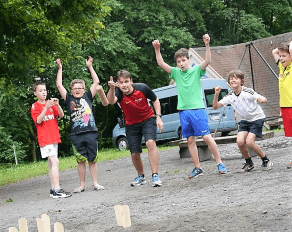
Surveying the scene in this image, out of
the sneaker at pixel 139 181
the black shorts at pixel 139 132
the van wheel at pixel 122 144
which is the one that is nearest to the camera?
the black shorts at pixel 139 132

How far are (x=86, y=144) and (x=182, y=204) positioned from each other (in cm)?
313

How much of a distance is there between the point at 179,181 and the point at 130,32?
26.2 metres

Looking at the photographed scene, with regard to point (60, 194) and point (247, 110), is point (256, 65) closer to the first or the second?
point (247, 110)

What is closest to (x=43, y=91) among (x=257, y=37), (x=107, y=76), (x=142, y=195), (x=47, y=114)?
(x=47, y=114)

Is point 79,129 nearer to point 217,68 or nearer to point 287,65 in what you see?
point 287,65

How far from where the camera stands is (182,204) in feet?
23.9

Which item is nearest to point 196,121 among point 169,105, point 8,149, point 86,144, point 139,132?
point 139,132

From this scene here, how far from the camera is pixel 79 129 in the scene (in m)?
9.93

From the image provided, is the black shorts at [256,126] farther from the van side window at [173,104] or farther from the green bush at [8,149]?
the green bush at [8,149]

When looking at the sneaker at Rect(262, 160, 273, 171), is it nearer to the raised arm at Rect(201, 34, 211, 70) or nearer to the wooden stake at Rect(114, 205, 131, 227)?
the raised arm at Rect(201, 34, 211, 70)

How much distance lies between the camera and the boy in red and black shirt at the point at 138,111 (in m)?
9.59

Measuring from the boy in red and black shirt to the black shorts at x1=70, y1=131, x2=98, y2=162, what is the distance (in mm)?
640

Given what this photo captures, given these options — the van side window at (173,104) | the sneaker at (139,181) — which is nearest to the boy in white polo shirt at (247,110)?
the sneaker at (139,181)

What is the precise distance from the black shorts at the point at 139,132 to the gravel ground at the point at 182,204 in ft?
2.30
